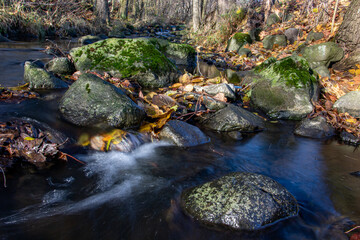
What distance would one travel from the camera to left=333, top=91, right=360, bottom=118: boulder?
5.20 metres

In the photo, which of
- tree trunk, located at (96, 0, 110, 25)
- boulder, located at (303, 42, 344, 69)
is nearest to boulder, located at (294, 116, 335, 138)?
boulder, located at (303, 42, 344, 69)

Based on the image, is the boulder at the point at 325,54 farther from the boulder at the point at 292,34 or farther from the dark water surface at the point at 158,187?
the dark water surface at the point at 158,187

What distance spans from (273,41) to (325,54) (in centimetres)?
418

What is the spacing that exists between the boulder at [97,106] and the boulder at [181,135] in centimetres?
49

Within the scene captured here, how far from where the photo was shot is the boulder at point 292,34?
36.3 feet

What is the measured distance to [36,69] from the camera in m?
5.31

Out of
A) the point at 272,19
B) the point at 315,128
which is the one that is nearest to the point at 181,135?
the point at 315,128

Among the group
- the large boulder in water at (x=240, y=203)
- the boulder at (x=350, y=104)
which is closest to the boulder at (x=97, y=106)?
the large boulder in water at (x=240, y=203)

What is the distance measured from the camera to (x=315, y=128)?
192 inches

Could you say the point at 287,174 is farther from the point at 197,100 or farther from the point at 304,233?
the point at 197,100

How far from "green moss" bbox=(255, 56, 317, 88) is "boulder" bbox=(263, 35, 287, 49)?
5336 millimetres

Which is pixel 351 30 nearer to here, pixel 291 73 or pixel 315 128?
pixel 291 73

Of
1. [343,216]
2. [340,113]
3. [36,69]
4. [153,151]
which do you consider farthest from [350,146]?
[36,69]

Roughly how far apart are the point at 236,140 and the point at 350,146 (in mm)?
2097
